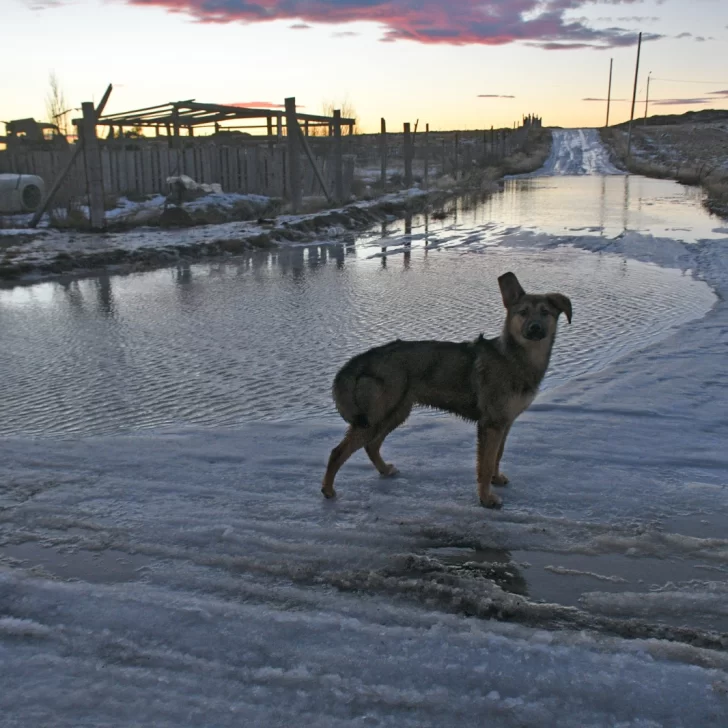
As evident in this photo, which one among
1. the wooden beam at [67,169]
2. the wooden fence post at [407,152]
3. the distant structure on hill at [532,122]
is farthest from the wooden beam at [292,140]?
the distant structure on hill at [532,122]

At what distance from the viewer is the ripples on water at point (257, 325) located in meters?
6.82

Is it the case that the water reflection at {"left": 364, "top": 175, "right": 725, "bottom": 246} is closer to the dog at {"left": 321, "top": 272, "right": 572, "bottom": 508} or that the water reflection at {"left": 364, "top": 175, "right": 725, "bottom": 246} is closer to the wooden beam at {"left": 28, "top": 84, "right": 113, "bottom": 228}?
the wooden beam at {"left": 28, "top": 84, "right": 113, "bottom": 228}

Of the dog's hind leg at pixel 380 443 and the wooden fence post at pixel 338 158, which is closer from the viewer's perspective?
the dog's hind leg at pixel 380 443

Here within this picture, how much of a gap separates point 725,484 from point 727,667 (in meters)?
2.06

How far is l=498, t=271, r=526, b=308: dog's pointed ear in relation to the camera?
4.68 meters

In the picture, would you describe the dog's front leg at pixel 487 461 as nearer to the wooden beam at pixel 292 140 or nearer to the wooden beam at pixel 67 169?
the wooden beam at pixel 67 169

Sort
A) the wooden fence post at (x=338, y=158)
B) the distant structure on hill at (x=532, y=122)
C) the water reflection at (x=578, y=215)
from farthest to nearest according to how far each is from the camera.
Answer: the distant structure on hill at (x=532, y=122) < the wooden fence post at (x=338, y=158) < the water reflection at (x=578, y=215)

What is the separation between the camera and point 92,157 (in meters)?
18.4

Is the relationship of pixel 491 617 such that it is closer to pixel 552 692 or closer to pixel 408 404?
pixel 552 692

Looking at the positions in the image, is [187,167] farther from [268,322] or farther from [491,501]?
[491,501]

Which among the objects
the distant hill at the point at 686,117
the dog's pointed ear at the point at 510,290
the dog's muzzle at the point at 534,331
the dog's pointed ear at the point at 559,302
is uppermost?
the distant hill at the point at 686,117

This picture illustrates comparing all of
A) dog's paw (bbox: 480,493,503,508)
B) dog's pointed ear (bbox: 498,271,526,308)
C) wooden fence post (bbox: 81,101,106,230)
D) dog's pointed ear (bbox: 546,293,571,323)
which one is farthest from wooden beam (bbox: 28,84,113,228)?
dog's paw (bbox: 480,493,503,508)

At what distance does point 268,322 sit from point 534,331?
615cm

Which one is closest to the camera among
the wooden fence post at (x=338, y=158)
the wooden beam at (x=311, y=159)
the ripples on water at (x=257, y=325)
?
the ripples on water at (x=257, y=325)
